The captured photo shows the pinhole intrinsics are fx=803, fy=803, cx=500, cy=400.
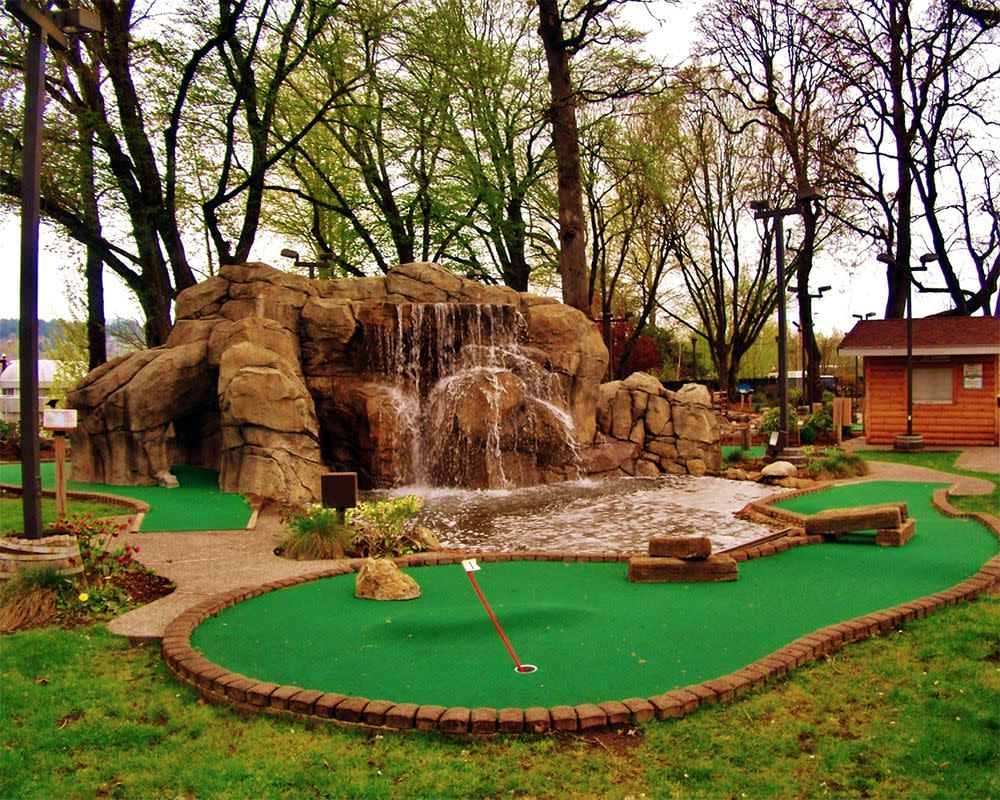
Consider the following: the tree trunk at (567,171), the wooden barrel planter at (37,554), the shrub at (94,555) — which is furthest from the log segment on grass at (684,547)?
the tree trunk at (567,171)

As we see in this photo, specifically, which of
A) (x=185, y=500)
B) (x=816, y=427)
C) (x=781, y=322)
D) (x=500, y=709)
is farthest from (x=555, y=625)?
(x=816, y=427)

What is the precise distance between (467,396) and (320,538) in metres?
6.40

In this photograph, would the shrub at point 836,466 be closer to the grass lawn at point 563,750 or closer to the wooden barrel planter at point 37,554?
the grass lawn at point 563,750

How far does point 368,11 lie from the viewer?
19.0 metres

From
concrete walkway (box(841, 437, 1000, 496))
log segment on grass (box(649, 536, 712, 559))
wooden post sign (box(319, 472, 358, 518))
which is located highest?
wooden post sign (box(319, 472, 358, 518))

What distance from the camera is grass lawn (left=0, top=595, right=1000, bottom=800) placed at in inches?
135

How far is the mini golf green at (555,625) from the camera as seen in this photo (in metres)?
4.45

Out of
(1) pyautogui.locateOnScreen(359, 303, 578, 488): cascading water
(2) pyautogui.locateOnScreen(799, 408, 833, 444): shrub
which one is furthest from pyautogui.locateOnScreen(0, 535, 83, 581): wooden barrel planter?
(2) pyautogui.locateOnScreen(799, 408, 833, 444): shrub

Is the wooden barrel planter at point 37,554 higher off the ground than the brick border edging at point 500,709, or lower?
higher

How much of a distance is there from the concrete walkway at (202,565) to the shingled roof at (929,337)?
15.5 m

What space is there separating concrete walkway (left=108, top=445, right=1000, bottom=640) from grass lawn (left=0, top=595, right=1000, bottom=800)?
118 centimetres

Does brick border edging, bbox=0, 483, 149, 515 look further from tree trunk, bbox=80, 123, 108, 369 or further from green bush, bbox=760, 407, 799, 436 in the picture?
green bush, bbox=760, 407, 799, 436

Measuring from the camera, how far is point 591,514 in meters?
11.3

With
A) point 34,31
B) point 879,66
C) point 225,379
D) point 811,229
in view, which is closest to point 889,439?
point 811,229
